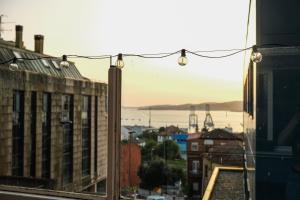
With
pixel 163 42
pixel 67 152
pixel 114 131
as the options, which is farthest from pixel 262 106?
pixel 67 152

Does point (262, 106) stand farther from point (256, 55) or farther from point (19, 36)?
point (19, 36)

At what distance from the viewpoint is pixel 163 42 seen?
2.21 meters

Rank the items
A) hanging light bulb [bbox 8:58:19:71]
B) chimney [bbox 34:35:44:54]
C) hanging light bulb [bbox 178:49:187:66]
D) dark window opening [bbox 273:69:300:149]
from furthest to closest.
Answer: chimney [bbox 34:35:44:54] < hanging light bulb [bbox 8:58:19:71] < hanging light bulb [bbox 178:49:187:66] < dark window opening [bbox 273:69:300:149]

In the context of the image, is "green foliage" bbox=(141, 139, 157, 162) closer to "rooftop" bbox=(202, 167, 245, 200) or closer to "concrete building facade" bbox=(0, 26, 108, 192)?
"concrete building facade" bbox=(0, 26, 108, 192)

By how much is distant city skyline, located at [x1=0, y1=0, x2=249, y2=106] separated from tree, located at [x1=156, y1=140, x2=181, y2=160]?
0.89 feet

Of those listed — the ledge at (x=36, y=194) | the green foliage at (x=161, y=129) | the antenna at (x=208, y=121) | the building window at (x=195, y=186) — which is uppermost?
the antenna at (x=208, y=121)

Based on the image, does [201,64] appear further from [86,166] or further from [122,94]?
[86,166]

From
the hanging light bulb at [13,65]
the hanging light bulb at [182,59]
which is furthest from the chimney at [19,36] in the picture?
the hanging light bulb at [182,59]

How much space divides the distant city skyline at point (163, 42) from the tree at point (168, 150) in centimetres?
27

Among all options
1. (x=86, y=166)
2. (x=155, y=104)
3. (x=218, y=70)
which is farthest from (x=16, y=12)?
(x=86, y=166)

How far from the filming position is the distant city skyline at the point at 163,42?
2107 mm

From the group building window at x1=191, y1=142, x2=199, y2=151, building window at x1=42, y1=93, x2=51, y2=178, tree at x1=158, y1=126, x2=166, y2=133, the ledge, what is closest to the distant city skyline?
tree at x1=158, y1=126, x2=166, y2=133

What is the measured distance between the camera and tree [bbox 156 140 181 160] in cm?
205

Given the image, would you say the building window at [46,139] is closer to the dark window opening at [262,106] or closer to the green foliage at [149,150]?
the green foliage at [149,150]
